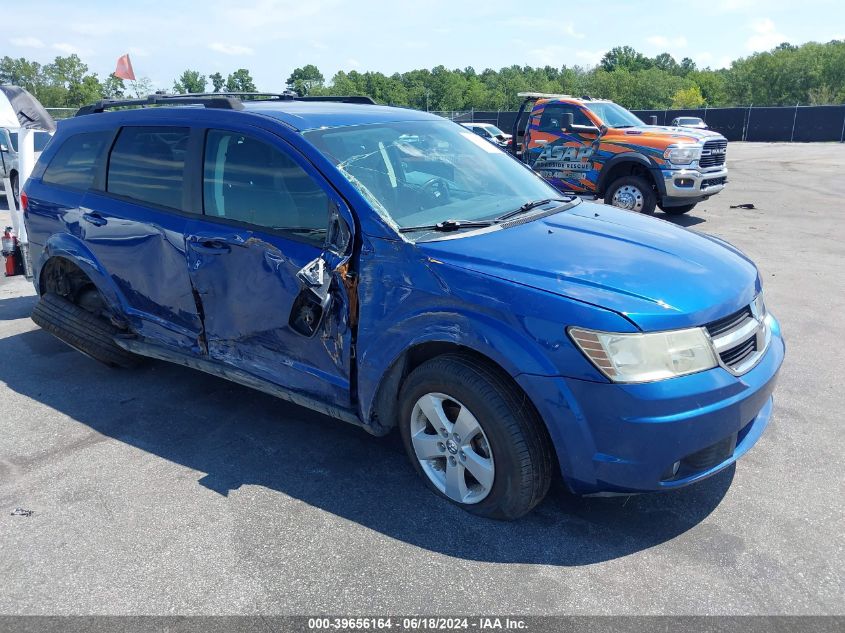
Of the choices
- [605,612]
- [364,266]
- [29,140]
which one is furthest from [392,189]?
[29,140]

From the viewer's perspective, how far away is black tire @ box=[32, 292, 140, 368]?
4602mm

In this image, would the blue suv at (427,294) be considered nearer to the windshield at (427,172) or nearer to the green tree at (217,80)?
the windshield at (427,172)

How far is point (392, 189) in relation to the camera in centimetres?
340

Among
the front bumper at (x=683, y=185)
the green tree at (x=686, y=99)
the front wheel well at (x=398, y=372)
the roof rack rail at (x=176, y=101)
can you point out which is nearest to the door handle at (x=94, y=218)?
the roof rack rail at (x=176, y=101)

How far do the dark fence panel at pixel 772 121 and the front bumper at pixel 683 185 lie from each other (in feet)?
86.4

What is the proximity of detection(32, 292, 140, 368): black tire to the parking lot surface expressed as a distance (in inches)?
10.9

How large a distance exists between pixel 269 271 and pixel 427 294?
98cm

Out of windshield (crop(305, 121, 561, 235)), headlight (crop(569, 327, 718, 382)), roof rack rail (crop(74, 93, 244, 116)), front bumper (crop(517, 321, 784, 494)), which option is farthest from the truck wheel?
headlight (crop(569, 327, 718, 382))

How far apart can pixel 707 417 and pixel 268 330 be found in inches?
87.2

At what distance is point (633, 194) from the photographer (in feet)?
34.4

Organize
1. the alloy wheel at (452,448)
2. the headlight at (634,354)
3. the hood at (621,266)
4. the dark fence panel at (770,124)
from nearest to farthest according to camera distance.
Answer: the headlight at (634,354) → the hood at (621,266) → the alloy wheel at (452,448) → the dark fence panel at (770,124)

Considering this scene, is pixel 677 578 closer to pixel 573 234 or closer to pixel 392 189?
pixel 573 234

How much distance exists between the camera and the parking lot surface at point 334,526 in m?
2.60

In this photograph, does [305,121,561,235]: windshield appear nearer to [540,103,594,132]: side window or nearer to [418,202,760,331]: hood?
[418,202,760,331]: hood
